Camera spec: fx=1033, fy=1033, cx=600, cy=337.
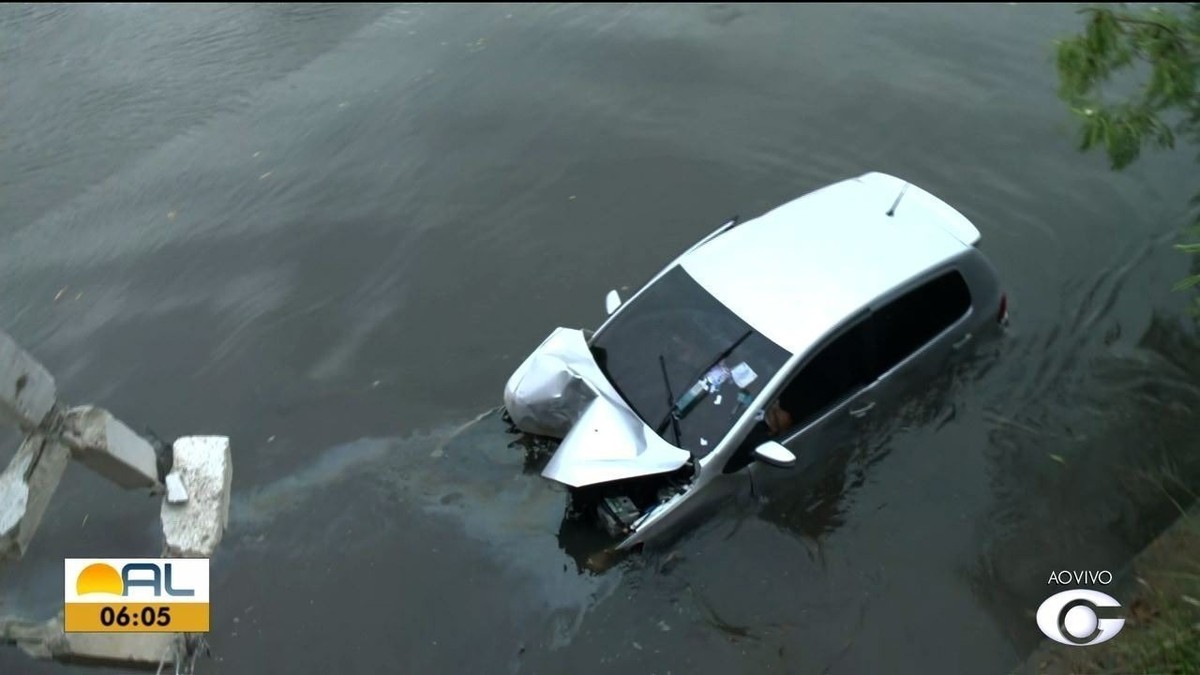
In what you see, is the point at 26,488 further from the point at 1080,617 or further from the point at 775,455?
the point at 1080,617

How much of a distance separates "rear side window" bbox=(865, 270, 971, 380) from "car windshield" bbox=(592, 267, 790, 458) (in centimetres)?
97

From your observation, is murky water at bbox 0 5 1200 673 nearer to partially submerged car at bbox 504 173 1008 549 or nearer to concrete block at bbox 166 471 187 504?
partially submerged car at bbox 504 173 1008 549

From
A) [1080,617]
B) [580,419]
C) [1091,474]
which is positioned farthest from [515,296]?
[1080,617]

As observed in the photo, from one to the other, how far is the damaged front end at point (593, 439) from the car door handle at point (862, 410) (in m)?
1.56

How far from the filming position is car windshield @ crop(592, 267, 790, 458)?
7.23 meters

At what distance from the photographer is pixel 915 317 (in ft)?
26.1

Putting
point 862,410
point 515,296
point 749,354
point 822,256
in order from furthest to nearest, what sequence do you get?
point 515,296 → point 862,410 → point 822,256 → point 749,354

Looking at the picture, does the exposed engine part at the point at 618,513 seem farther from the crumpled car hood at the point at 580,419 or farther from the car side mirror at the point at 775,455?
the car side mirror at the point at 775,455

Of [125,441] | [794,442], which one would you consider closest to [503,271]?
[794,442]

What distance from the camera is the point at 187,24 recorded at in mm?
12578

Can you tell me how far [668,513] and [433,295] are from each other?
3.67 metres

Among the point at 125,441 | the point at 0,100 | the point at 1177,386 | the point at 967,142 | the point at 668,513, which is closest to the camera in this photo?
the point at 125,441

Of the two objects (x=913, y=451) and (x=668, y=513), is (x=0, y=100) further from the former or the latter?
(x=913, y=451)

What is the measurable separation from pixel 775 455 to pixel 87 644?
4.45 metres
